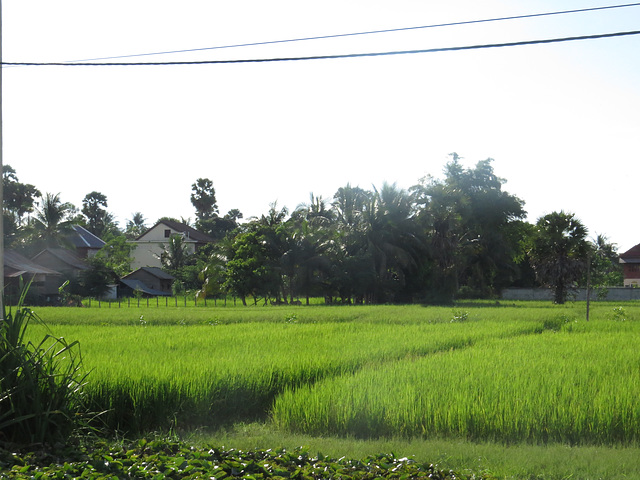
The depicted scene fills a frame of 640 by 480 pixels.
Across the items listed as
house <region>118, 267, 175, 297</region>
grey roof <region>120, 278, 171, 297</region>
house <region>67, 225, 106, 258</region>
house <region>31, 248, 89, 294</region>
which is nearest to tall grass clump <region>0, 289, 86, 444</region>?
house <region>31, 248, 89, 294</region>

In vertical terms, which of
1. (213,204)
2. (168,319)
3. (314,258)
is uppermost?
(213,204)

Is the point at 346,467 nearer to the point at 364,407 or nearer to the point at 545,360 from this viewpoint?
the point at 364,407

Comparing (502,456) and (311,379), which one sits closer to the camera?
(502,456)

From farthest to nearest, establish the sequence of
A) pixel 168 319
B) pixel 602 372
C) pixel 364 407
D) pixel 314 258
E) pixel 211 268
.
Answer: pixel 211 268, pixel 314 258, pixel 168 319, pixel 602 372, pixel 364 407

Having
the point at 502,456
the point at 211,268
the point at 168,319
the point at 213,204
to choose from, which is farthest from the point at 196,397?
the point at 213,204

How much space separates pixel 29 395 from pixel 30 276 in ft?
104

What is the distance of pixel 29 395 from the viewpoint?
5.68 metres

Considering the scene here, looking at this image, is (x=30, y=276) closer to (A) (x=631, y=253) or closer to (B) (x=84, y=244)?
(B) (x=84, y=244)

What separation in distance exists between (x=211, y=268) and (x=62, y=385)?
103ft

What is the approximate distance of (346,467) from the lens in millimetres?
5031

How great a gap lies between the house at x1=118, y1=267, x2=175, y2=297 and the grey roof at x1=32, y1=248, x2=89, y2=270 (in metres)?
3.81

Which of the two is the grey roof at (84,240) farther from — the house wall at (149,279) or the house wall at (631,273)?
the house wall at (631,273)

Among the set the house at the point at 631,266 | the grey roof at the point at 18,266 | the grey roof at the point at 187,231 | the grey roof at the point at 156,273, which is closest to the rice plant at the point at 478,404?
the grey roof at the point at 18,266

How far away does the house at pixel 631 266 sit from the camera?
54.5m
